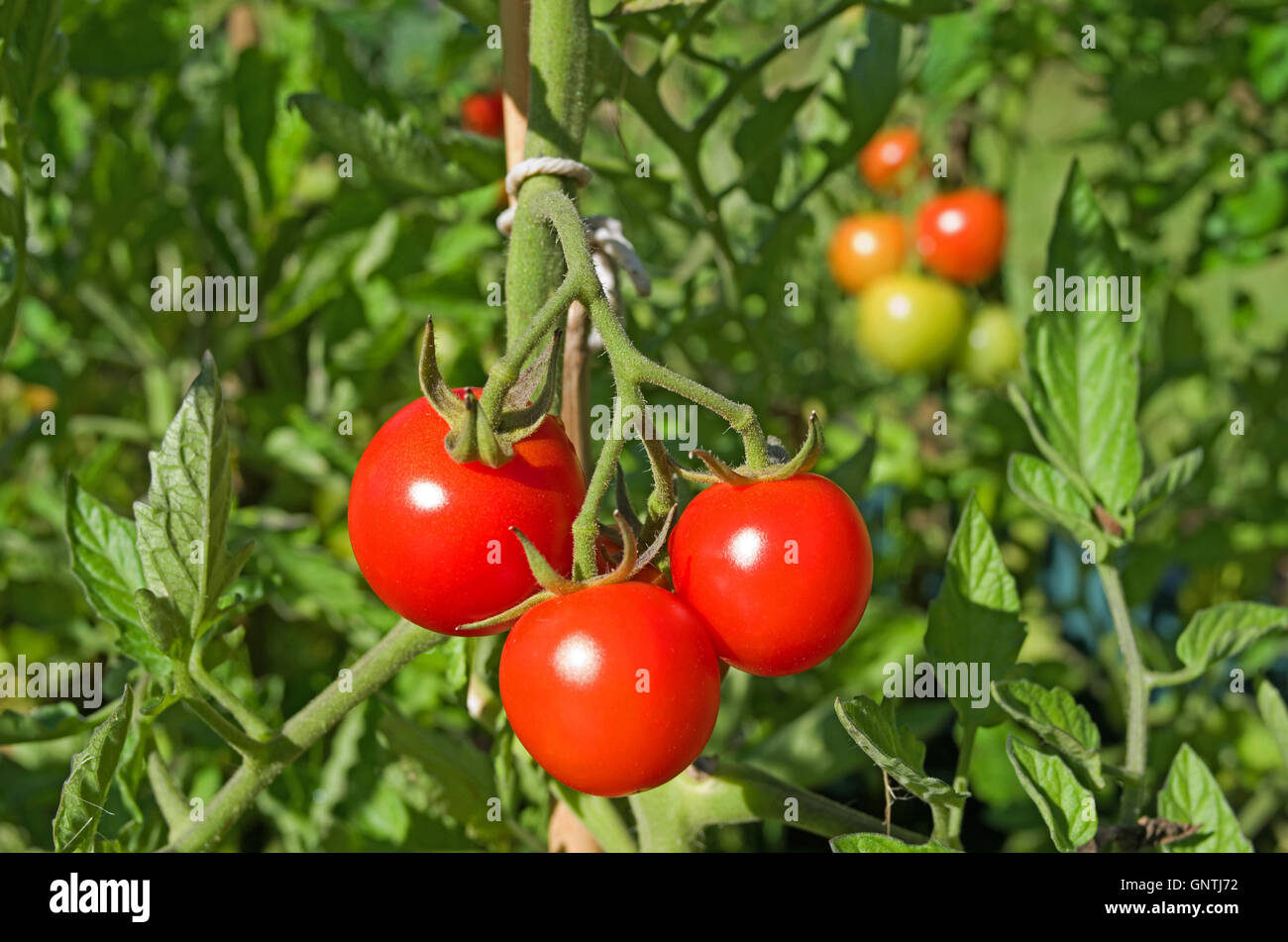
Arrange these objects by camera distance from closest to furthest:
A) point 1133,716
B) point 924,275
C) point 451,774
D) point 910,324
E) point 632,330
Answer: point 1133,716, point 451,774, point 632,330, point 910,324, point 924,275

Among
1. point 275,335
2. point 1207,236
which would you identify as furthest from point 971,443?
point 275,335

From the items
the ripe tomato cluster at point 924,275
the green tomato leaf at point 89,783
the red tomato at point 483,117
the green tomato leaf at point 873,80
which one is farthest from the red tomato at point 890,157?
the green tomato leaf at point 89,783

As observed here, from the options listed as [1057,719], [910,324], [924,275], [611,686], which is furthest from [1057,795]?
[924,275]

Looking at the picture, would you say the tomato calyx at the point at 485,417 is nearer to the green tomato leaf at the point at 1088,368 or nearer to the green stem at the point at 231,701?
the green stem at the point at 231,701

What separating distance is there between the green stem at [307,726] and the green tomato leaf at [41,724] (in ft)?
0.40

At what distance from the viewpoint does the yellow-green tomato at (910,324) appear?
70.9 inches

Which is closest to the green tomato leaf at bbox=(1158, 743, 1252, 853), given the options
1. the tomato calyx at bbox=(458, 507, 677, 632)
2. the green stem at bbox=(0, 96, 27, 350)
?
the tomato calyx at bbox=(458, 507, 677, 632)

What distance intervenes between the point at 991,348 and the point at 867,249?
0.27 meters

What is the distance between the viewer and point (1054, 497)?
2.51ft

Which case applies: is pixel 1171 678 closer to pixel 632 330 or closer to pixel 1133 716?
pixel 1133 716

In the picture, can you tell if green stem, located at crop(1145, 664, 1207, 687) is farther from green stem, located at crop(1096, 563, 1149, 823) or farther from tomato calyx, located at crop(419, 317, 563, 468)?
tomato calyx, located at crop(419, 317, 563, 468)

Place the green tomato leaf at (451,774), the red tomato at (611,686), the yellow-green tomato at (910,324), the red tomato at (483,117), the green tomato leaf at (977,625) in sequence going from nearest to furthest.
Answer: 1. the red tomato at (611,686)
2. the green tomato leaf at (977,625)
3. the green tomato leaf at (451,774)
4. the red tomato at (483,117)
5. the yellow-green tomato at (910,324)

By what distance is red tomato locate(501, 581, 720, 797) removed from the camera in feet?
1.62
